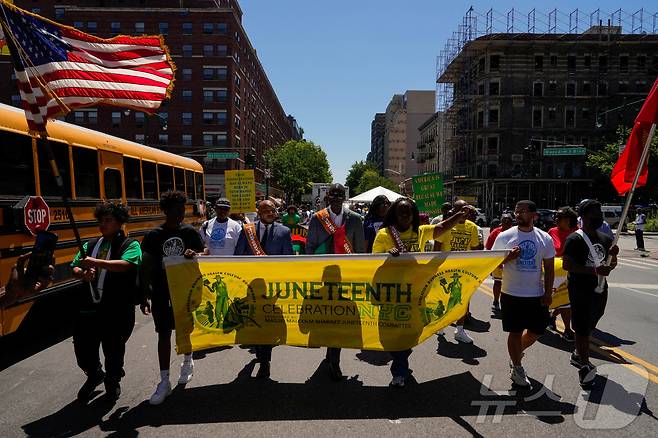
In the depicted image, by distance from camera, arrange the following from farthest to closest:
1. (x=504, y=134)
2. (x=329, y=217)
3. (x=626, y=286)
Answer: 1. (x=504, y=134)
2. (x=626, y=286)
3. (x=329, y=217)

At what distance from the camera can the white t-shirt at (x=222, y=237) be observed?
22.8ft

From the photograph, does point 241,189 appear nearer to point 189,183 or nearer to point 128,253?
point 189,183

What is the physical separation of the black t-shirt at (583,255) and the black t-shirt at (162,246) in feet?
13.2

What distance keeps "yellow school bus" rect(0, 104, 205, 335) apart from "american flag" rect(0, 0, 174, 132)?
208 cm

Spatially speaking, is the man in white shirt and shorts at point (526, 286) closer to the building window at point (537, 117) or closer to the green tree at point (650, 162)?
the green tree at point (650, 162)

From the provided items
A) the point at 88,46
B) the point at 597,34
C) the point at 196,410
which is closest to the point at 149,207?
the point at 88,46

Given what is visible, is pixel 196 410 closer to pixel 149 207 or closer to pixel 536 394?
pixel 536 394

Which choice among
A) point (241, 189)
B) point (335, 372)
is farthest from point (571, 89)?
point (335, 372)

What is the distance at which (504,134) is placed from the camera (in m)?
55.7

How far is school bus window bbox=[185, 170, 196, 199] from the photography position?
13508 millimetres

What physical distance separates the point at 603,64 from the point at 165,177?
60.1 metres

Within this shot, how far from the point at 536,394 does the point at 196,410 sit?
10.9ft

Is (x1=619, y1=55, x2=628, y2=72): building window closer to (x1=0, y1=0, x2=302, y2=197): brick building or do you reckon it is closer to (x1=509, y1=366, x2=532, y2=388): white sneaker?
(x1=0, y1=0, x2=302, y2=197): brick building

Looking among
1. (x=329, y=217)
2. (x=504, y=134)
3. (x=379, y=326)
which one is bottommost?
(x=379, y=326)
